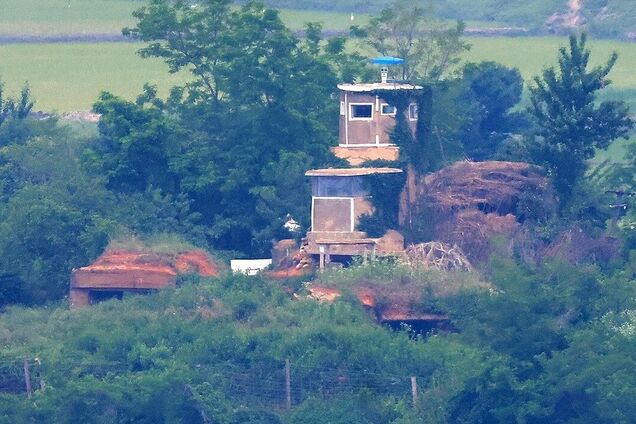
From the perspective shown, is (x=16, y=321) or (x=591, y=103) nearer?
(x=16, y=321)

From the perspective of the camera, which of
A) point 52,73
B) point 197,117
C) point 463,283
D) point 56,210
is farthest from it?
point 52,73

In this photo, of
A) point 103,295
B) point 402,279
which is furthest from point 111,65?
point 402,279

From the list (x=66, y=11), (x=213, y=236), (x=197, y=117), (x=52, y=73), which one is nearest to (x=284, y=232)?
(x=213, y=236)

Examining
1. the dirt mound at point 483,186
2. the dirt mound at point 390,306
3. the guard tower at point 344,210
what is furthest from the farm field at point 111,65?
the dirt mound at point 390,306

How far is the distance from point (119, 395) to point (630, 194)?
15.0 meters

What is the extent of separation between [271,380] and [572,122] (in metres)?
11.4

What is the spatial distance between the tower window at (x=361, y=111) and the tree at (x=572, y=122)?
3.72 meters

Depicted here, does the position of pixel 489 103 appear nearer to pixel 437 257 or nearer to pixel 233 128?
pixel 233 128

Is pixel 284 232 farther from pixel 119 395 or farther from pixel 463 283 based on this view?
pixel 119 395

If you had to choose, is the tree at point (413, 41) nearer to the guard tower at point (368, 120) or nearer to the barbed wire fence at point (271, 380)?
the guard tower at point (368, 120)

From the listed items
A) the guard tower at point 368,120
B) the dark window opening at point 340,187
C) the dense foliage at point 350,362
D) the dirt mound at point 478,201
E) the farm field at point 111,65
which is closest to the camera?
the dense foliage at point 350,362

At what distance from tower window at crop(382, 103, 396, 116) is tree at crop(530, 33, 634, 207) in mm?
3095

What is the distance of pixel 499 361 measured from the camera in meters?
41.8

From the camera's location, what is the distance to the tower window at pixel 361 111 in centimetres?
5444
